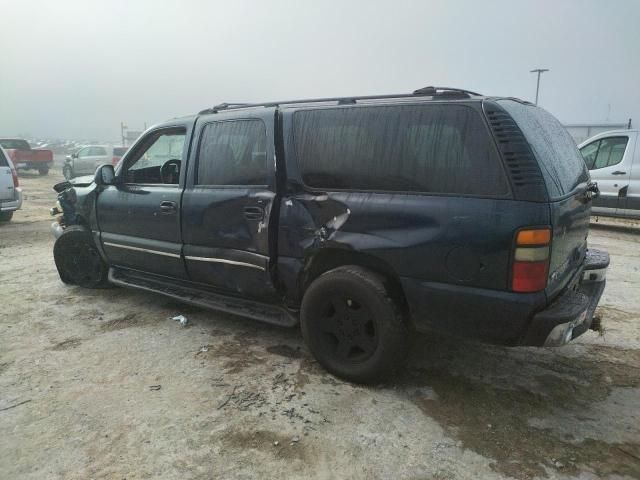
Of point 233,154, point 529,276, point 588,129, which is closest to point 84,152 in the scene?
point 233,154

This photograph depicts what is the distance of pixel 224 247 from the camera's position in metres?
3.59

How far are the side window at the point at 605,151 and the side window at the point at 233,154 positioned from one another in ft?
26.1

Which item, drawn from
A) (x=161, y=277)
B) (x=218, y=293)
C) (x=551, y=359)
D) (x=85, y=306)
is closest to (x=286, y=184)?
(x=218, y=293)

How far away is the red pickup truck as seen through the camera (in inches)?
802

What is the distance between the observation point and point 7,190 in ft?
30.1

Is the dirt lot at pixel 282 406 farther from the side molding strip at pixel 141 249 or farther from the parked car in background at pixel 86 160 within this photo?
the parked car in background at pixel 86 160

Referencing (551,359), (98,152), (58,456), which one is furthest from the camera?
(98,152)

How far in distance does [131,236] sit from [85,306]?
876 millimetres

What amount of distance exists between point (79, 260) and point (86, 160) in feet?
61.3

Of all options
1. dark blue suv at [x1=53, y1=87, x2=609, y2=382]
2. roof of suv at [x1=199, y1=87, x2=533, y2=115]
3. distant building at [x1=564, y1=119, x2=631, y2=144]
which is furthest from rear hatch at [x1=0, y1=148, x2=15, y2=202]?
distant building at [x1=564, y1=119, x2=631, y2=144]

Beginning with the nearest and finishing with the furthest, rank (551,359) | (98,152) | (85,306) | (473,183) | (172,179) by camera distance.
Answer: (473,183) → (551,359) → (172,179) → (85,306) → (98,152)

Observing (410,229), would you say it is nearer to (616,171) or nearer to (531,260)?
(531,260)

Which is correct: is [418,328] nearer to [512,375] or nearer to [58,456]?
[512,375]

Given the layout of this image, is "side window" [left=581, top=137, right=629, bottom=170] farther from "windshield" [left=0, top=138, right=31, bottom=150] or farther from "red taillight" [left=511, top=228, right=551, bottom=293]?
"windshield" [left=0, top=138, right=31, bottom=150]
